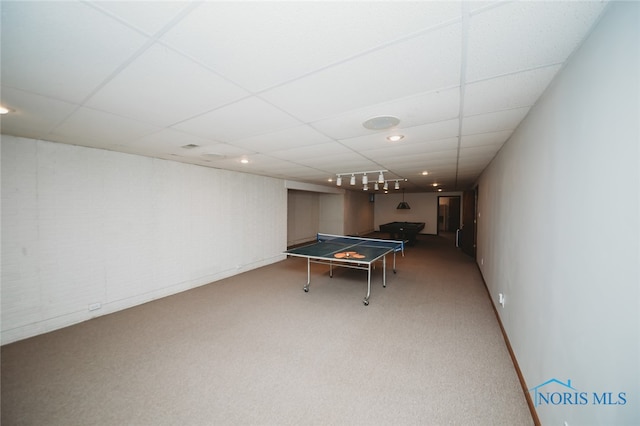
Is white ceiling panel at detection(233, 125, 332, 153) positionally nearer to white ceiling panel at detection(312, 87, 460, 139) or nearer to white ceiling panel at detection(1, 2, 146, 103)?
white ceiling panel at detection(312, 87, 460, 139)

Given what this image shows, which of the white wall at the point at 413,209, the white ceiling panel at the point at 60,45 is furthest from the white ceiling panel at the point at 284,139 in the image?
the white wall at the point at 413,209

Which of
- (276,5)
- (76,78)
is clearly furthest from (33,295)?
(276,5)

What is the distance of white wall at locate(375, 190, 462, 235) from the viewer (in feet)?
38.9

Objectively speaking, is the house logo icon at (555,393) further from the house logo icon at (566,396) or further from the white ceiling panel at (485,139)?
the white ceiling panel at (485,139)

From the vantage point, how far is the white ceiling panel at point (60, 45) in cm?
97

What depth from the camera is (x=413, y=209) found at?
12211 millimetres

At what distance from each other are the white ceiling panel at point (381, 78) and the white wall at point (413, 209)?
1022 centimetres

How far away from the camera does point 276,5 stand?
3.04ft

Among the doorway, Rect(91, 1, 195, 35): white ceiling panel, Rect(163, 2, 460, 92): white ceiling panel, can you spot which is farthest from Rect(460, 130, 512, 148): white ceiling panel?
the doorway

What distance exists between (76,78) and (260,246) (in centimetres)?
485

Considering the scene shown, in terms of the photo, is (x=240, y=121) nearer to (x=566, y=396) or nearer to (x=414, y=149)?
(x=414, y=149)

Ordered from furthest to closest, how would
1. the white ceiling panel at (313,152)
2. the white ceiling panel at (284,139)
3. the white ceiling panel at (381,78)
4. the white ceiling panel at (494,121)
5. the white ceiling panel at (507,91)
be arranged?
the white ceiling panel at (313,152) < the white ceiling panel at (284,139) < the white ceiling panel at (494,121) < the white ceiling panel at (507,91) < the white ceiling panel at (381,78)

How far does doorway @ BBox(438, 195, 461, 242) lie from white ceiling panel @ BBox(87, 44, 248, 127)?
524 inches

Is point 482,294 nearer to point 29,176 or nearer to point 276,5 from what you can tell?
point 276,5
